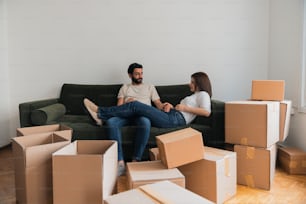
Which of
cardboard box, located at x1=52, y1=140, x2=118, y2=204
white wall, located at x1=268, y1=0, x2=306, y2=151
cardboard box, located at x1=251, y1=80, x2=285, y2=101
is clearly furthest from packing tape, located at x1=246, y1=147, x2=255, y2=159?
cardboard box, located at x1=52, y1=140, x2=118, y2=204

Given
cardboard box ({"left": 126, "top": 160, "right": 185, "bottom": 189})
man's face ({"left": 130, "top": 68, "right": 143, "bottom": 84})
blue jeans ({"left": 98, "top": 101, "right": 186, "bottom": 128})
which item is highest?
man's face ({"left": 130, "top": 68, "right": 143, "bottom": 84})

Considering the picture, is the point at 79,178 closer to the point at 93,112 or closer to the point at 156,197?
the point at 156,197

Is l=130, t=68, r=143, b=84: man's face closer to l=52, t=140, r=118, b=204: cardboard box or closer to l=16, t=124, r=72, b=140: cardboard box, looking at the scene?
l=16, t=124, r=72, b=140: cardboard box

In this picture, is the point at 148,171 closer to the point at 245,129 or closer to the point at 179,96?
the point at 245,129

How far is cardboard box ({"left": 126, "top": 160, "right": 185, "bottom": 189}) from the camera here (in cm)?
198

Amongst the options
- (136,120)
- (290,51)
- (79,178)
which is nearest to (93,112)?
(136,120)

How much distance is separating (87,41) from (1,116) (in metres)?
1.36

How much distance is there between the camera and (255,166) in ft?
8.34

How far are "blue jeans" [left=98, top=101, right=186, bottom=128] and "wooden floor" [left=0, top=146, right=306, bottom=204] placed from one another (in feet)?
1.93

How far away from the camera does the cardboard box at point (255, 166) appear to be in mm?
2486

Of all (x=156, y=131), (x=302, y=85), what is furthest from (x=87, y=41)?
(x=302, y=85)

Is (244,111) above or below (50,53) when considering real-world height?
below

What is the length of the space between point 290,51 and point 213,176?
1833 millimetres

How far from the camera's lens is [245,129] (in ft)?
8.39
